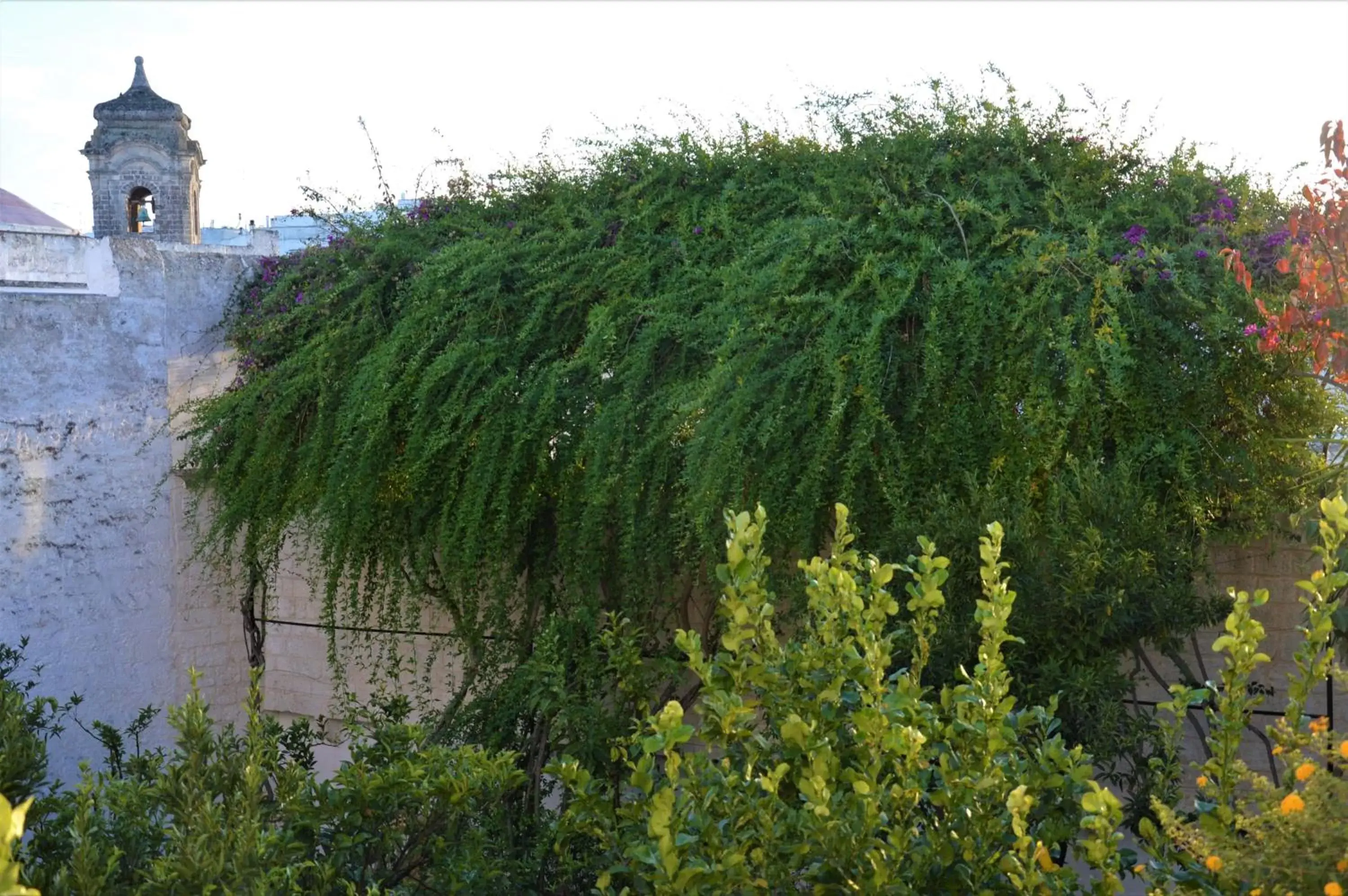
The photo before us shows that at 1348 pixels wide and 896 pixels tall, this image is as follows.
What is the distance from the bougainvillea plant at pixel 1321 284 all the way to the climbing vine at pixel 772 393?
6.9 inches

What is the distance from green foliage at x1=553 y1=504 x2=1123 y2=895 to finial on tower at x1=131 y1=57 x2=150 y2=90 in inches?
477

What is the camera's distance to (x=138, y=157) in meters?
12.1

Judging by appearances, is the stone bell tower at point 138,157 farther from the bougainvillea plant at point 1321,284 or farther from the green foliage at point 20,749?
the bougainvillea plant at point 1321,284

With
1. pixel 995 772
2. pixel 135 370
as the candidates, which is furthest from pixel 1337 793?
pixel 135 370

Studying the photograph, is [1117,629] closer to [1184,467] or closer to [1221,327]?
[1184,467]

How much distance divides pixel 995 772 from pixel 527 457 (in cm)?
285

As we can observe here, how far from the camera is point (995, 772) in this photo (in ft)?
6.93

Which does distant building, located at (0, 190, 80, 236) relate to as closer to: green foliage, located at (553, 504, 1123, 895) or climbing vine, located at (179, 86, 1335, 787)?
climbing vine, located at (179, 86, 1335, 787)

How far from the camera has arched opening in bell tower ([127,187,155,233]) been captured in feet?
39.9

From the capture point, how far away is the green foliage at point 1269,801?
1735 millimetres

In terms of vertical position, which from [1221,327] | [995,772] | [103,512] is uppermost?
[1221,327]

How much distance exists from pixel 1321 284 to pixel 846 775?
2180mm

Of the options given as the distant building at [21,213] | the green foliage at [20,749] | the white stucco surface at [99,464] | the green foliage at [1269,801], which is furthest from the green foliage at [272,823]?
the distant building at [21,213]

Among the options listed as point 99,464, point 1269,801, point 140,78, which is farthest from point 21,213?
point 1269,801
